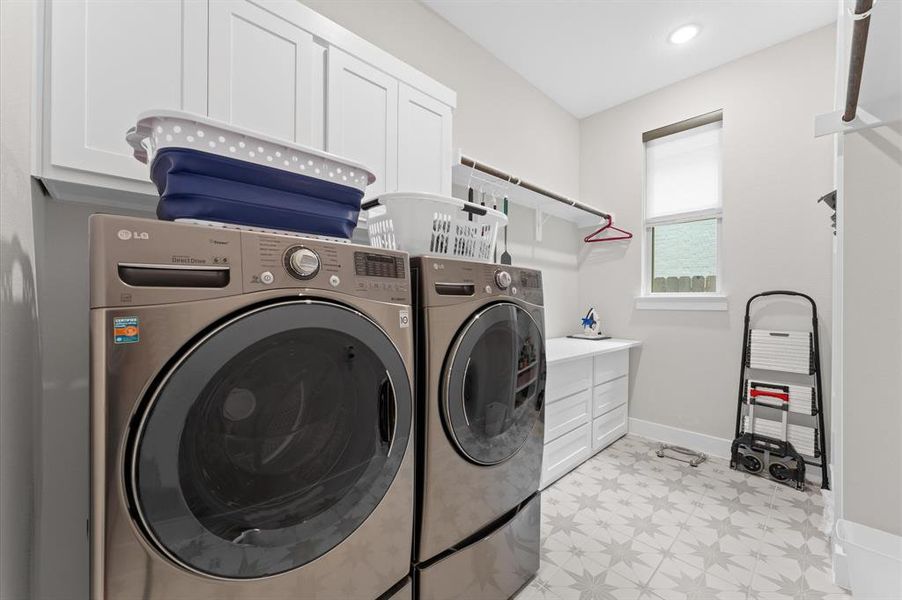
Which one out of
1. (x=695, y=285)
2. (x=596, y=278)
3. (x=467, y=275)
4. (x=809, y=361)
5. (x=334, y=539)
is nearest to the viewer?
(x=334, y=539)

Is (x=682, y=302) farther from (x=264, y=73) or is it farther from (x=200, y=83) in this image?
(x=200, y=83)

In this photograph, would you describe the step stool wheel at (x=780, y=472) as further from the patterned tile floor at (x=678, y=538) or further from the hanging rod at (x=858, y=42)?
the hanging rod at (x=858, y=42)

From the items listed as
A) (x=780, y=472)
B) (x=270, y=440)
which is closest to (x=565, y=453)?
(x=780, y=472)

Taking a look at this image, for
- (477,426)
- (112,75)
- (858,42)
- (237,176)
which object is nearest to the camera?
(858,42)

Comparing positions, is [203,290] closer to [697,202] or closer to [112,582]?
[112,582]

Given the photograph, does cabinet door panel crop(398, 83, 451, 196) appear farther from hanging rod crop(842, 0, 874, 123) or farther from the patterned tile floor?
the patterned tile floor

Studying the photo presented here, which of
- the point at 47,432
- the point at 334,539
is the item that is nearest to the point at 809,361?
the point at 334,539

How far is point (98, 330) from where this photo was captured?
1.95 feet

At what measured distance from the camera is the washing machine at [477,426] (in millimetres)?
1068

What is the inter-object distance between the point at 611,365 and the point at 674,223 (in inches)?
50.5

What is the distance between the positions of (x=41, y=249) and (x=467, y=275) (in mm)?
1201

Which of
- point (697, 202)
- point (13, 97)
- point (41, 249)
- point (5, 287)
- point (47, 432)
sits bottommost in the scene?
point (47, 432)

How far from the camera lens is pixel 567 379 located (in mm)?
2242

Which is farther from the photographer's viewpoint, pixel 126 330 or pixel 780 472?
pixel 780 472
